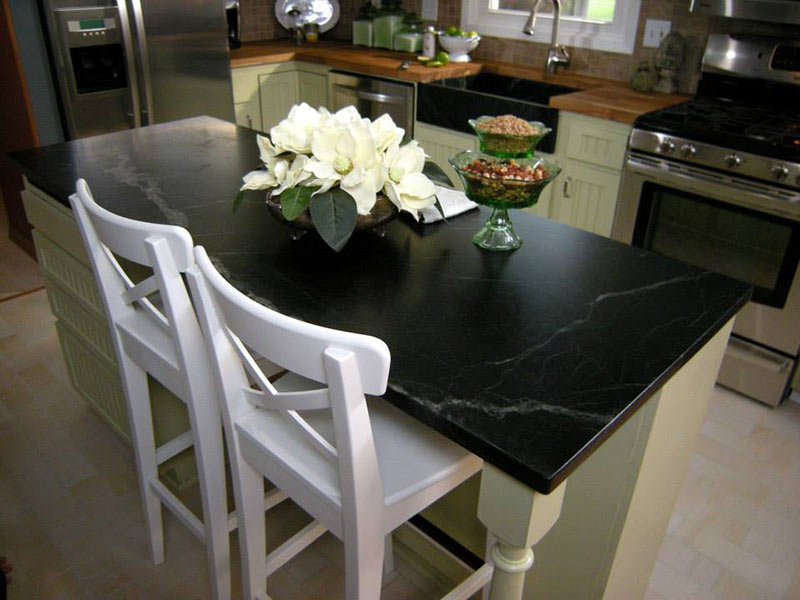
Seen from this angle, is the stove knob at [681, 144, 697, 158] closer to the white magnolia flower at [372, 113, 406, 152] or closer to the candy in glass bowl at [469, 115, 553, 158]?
Result: the candy in glass bowl at [469, 115, 553, 158]

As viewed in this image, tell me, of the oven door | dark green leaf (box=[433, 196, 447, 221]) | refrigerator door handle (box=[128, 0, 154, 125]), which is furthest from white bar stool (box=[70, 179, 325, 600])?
refrigerator door handle (box=[128, 0, 154, 125])

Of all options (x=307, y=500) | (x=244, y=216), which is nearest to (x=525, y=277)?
(x=307, y=500)

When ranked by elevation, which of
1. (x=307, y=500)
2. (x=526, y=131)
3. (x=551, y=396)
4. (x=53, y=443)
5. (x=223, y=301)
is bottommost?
(x=53, y=443)

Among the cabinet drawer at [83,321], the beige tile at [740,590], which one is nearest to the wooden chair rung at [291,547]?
the cabinet drawer at [83,321]

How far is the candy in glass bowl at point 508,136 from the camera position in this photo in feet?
4.82

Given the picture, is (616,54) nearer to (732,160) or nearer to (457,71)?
(457,71)

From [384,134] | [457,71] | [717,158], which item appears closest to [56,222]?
[384,134]

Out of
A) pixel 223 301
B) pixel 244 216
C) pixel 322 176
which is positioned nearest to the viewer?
pixel 223 301

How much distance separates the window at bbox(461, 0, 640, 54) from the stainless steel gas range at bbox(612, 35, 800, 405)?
0.58 m

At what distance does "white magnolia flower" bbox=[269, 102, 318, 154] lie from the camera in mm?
1382

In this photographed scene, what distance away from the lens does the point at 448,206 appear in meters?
1.73

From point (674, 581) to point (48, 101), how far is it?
11.0 feet

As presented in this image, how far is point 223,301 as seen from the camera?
1.04m

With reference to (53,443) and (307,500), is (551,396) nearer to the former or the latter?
(307,500)
